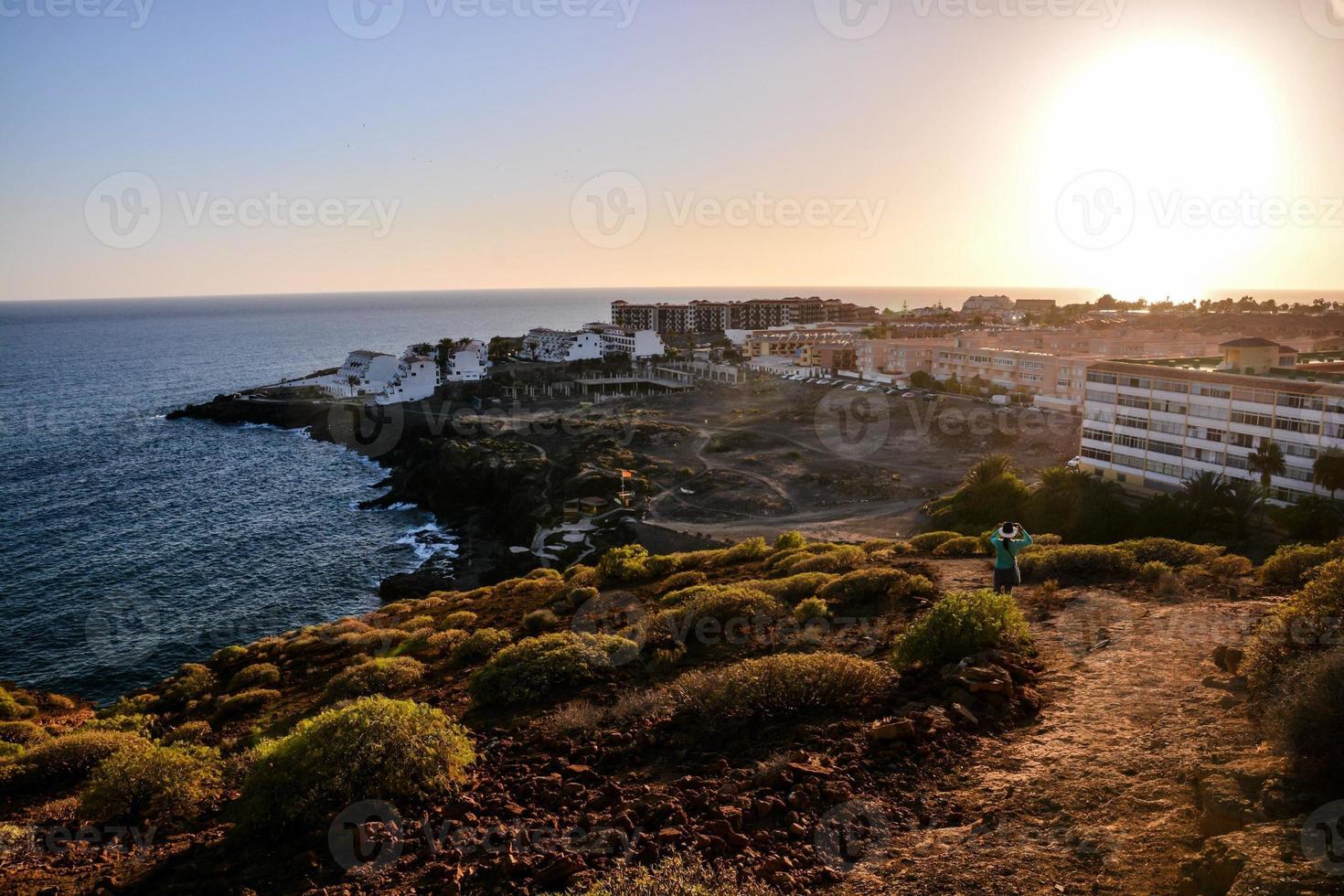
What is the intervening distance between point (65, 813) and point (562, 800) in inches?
276

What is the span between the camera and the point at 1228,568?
15.6m

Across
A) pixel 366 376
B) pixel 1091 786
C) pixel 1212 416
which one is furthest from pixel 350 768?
pixel 366 376

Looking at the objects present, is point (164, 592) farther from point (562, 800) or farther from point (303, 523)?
point (562, 800)

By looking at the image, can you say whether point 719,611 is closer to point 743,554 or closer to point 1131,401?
point 743,554

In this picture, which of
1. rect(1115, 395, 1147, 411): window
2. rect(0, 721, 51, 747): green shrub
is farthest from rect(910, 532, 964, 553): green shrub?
rect(1115, 395, 1147, 411): window

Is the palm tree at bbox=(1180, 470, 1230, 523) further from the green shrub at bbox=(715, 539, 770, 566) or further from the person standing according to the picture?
the person standing

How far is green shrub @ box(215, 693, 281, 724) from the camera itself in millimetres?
14828

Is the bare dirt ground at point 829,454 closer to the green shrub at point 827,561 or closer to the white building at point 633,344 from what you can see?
the green shrub at point 827,561

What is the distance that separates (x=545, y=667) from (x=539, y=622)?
15.3ft

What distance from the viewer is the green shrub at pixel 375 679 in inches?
547

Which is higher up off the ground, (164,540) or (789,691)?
(789,691)

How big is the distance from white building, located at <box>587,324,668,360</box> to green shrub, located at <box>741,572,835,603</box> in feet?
308

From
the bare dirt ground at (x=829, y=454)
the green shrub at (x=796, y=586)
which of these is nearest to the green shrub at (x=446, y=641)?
the green shrub at (x=796, y=586)

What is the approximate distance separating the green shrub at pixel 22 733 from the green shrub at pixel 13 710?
360cm
